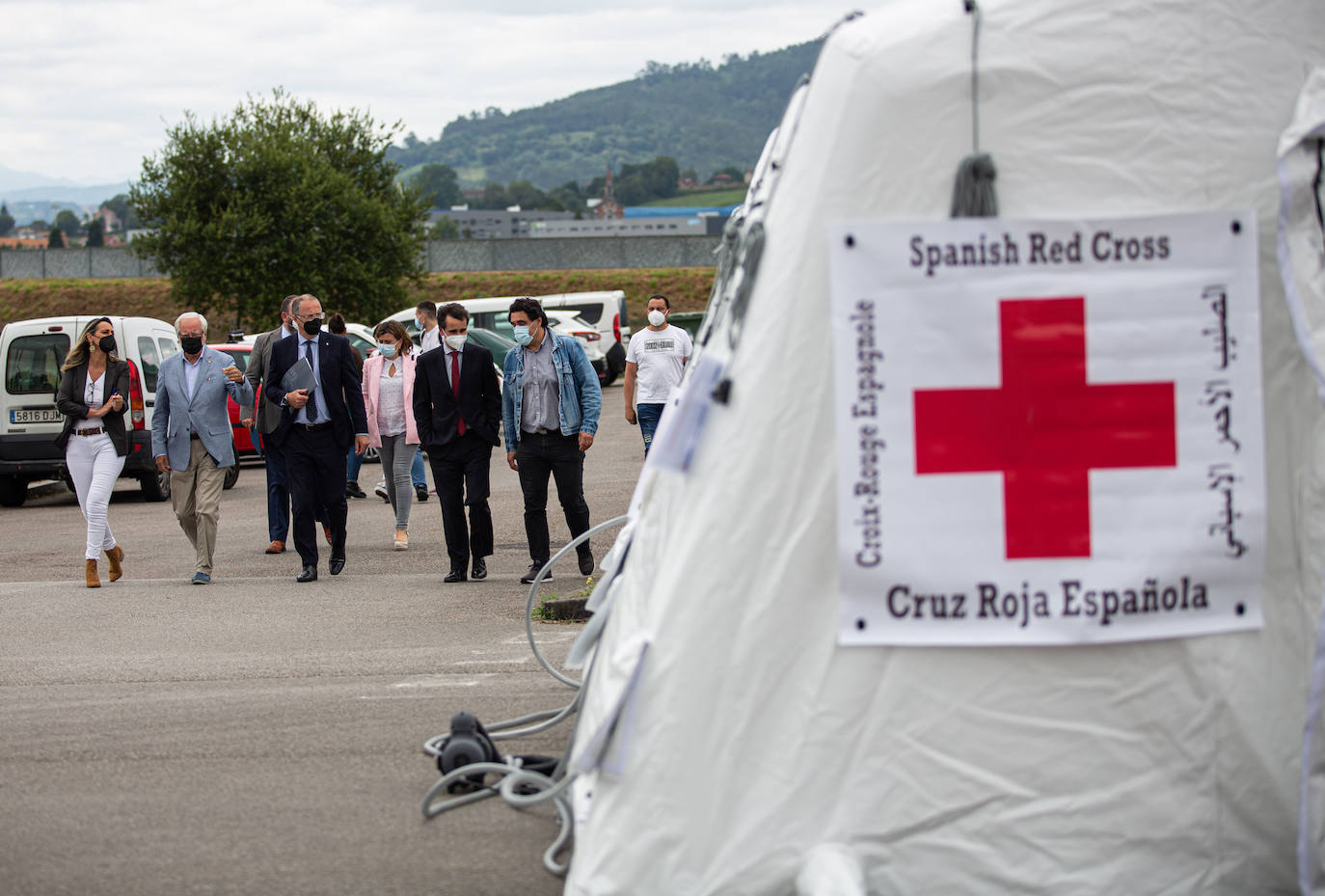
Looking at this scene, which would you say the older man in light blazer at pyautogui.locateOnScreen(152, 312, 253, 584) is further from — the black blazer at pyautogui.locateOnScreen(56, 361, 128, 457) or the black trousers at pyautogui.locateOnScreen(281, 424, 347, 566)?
the black trousers at pyautogui.locateOnScreen(281, 424, 347, 566)

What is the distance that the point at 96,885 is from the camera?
13.9 ft

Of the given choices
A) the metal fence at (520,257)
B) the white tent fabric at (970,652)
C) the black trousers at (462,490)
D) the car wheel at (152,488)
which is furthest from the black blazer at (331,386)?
the metal fence at (520,257)

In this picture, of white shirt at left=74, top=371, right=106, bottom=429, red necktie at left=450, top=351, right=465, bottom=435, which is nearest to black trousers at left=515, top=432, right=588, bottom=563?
red necktie at left=450, top=351, right=465, bottom=435

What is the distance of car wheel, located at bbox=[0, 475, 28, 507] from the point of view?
1656 centimetres

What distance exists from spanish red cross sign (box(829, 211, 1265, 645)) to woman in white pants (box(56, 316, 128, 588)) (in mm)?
8093

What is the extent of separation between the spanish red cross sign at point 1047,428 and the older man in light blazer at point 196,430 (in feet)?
25.4

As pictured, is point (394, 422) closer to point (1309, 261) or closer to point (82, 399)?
point (82, 399)

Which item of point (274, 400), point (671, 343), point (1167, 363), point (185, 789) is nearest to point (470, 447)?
point (274, 400)

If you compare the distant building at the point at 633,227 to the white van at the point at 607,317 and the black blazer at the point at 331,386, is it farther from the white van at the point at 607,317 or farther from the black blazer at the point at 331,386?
the black blazer at the point at 331,386

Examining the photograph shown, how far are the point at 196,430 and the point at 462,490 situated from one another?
204cm

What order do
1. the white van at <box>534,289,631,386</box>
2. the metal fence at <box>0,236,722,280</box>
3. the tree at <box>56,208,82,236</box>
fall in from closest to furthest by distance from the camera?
the white van at <box>534,289,631,386</box> → the metal fence at <box>0,236,722,280</box> → the tree at <box>56,208,82,236</box>

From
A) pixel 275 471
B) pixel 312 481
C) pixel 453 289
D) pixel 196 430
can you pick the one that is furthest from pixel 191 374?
pixel 453 289

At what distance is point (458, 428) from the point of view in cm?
1000

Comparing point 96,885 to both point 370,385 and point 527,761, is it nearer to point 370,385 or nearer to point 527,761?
point 527,761
